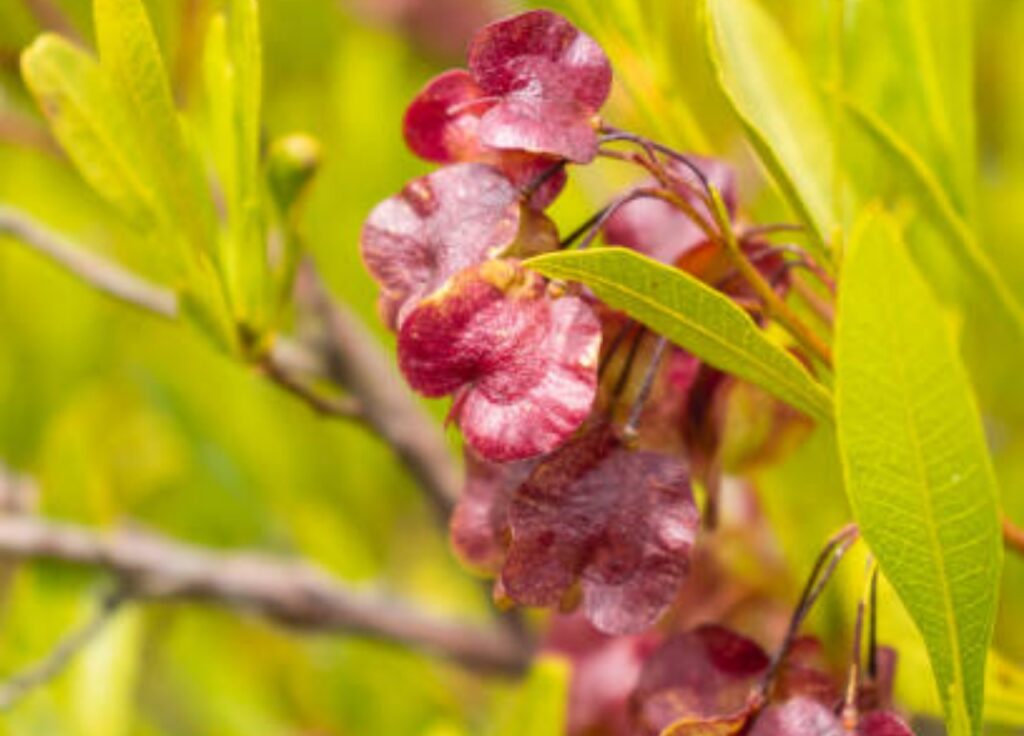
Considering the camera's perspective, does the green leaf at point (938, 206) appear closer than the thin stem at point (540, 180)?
No

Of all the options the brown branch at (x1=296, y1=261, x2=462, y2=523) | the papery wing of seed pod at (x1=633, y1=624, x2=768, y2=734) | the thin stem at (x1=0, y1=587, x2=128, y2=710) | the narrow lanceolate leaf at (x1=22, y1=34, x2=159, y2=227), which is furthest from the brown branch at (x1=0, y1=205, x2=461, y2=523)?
the papery wing of seed pod at (x1=633, y1=624, x2=768, y2=734)

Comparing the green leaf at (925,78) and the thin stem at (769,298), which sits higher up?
the green leaf at (925,78)

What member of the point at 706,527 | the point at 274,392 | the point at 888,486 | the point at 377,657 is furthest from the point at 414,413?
the point at 888,486

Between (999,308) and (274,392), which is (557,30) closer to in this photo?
(999,308)

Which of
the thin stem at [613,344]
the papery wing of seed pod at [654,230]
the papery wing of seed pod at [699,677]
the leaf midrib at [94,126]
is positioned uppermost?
the papery wing of seed pod at [654,230]

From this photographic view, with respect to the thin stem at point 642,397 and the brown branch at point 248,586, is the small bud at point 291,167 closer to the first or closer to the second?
the thin stem at point 642,397

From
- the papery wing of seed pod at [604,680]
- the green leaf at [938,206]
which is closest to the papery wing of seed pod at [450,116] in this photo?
the green leaf at [938,206]

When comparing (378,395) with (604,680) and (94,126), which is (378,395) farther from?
(94,126)

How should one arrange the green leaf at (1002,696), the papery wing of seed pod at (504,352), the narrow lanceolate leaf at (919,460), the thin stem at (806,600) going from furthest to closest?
the green leaf at (1002,696)
the thin stem at (806,600)
the papery wing of seed pod at (504,352)
the narrow lanceolate leaf at (919,460)
